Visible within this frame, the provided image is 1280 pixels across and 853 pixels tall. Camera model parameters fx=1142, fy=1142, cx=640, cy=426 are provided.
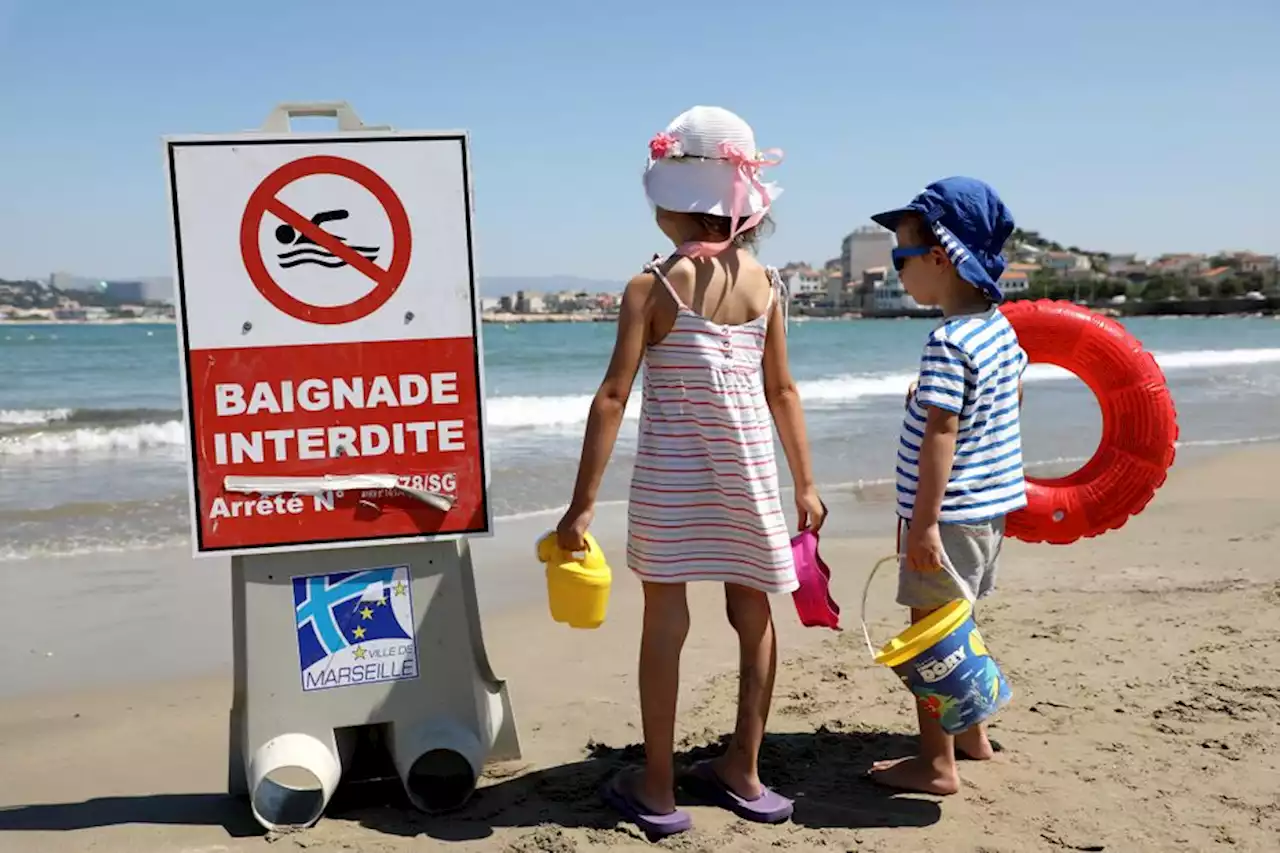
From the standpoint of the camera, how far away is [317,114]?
2955 mm

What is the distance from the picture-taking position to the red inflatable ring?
361 cm

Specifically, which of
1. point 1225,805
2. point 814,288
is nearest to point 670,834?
point 1225,805

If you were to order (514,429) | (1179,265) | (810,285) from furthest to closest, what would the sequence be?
(1179,265) < (810,285) < (514,429)

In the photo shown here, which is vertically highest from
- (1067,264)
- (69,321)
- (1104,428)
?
(1067,264)

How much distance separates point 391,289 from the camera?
291 centimetres

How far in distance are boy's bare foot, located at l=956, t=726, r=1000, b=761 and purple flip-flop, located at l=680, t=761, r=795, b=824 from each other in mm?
644

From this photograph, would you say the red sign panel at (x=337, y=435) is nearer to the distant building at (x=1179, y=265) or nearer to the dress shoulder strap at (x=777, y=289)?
the dress shoulder strap at (x=777, y=289)

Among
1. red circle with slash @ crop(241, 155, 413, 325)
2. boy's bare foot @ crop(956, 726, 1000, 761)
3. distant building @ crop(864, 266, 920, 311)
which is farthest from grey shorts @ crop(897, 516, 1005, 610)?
distant building @ crop(864, 266, 920, 311)

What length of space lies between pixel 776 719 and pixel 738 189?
1.81 meters

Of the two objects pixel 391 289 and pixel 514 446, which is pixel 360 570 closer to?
pixel 391 289

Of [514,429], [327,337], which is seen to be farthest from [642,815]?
[514,429]

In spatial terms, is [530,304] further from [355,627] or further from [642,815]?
[642,815]

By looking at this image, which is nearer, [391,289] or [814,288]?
[391,289]

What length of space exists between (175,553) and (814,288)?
94.1m
